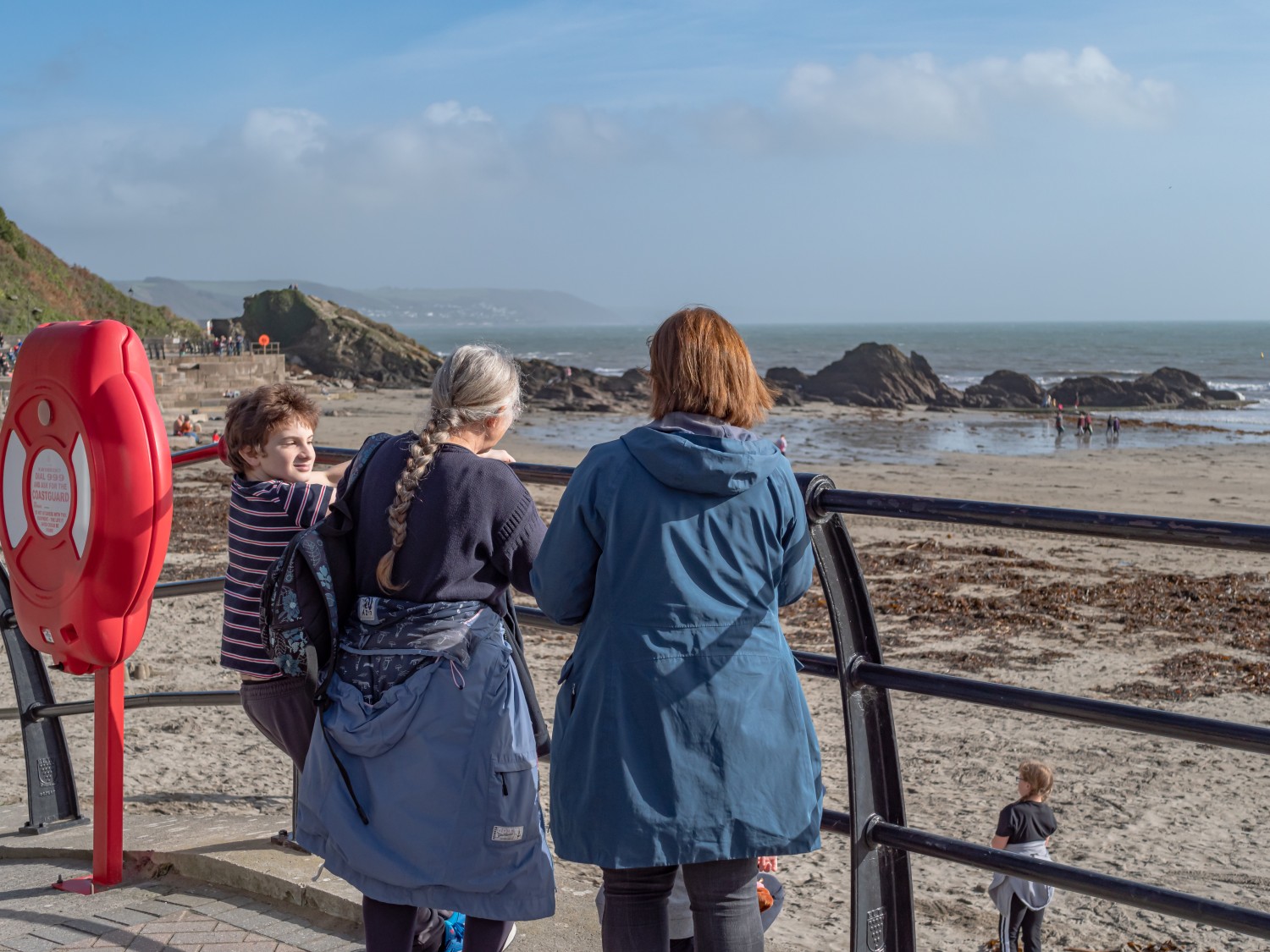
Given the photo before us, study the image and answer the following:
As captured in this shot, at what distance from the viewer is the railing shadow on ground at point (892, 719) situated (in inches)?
77.2

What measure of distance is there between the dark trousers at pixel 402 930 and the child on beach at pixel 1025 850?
1.97 meters

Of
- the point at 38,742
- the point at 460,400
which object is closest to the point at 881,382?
the point at 38,742

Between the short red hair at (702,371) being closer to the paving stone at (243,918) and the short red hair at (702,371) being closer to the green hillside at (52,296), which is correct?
the paving stone at (243,918)

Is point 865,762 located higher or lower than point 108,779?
higher

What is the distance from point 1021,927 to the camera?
13.0 feet

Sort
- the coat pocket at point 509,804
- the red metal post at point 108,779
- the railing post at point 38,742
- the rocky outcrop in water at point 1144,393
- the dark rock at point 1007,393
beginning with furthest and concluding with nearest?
the dark rock at point 1007,393, the rocky outcrop in water at point 1144,393, the railing post at point 38,742, the red metal post at point 108,779, the coat pocket at point 509,804

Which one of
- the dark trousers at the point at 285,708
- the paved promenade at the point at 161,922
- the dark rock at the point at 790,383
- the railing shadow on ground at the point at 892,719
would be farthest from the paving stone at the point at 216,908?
the dark rock at the point at 790,383

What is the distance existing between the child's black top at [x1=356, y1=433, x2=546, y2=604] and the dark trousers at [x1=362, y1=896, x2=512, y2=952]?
653mm

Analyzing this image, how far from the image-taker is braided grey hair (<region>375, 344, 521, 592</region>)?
2.32 metres

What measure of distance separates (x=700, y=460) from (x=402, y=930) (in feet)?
3.95

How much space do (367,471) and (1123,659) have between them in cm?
934

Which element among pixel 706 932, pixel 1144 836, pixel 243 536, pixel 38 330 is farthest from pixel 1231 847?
pixel 38 330

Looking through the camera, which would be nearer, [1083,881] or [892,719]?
[1083,881]

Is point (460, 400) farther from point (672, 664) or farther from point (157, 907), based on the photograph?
point (157, 907)
